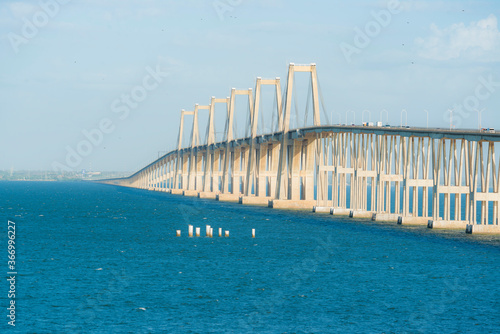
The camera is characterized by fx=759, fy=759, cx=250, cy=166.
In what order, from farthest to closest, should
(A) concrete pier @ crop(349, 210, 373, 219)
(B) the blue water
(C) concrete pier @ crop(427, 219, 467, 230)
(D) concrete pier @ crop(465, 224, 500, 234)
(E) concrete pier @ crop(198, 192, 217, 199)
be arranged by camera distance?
(E) concrete pier @ crop(198, 192, 217, 199)
(A) concrete pier @ crop(349, 210, 373, 219)
(C) concrete pier @ crop(427, 219, 467, 230)
(D) concrete pier @ crop(465, 224, 500, 234)
(B) the blue water

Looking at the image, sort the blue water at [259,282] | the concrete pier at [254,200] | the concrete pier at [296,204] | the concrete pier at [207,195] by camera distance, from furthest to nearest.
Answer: the concrete pier at [207,195]
the concrete pier at [254,200]
the concrete pier at [296,204]
the blue water at [259,282]

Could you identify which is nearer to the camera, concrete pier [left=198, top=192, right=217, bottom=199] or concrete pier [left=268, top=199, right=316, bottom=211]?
concrete pier [left=268, top=199, right=316, bottom=211]

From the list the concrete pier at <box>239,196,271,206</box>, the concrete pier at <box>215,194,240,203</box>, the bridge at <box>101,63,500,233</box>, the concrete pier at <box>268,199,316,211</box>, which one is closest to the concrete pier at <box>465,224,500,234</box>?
the bridge at <box>101,63,500,233</box>

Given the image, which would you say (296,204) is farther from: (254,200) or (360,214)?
(360,214)

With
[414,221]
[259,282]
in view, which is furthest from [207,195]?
[259,282]

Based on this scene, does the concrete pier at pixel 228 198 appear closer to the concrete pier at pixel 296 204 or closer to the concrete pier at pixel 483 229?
the concrete pier at pixel 296 204

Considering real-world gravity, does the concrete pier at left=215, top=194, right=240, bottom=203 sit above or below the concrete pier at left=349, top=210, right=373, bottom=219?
above

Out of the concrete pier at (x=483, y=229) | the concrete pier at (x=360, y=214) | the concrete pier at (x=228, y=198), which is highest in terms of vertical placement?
the concrete pier at (x=228, y=198)

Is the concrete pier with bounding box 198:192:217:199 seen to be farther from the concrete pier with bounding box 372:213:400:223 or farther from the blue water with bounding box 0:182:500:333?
the blue water with bounding box 0:182:500:333

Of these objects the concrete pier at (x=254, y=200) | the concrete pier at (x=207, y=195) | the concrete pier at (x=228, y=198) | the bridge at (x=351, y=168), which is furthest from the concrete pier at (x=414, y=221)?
the concrete pier at (x=207, y=195)
